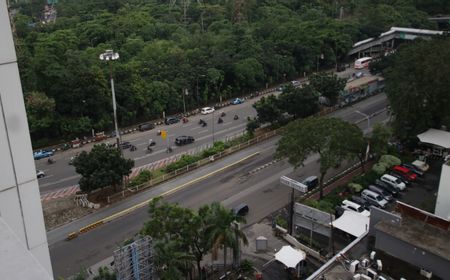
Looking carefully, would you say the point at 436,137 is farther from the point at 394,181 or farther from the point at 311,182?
the point at 311,182

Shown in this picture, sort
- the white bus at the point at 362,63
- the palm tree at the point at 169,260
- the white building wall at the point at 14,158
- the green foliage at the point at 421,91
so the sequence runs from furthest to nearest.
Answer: the white bus at the point at 362,63, the green foliage at the point at 421,91, the palm tree at the point at 169,260, the white building wall at the point at 14,158

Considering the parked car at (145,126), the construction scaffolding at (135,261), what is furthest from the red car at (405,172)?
the parked car at (145,126)

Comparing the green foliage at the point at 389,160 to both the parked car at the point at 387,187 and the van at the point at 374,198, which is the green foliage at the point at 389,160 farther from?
the van at the point at 374,198

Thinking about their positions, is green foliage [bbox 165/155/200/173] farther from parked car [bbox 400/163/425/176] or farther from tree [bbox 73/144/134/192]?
parked car [bbox 400/163/425/176]


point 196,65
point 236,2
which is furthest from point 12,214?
point 236,2

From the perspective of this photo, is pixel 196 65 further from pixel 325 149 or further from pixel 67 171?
pixel 325 149

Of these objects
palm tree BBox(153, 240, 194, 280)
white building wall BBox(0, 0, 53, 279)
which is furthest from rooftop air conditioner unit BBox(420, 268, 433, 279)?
white building wall BBox(0, 0, 53, 279)
